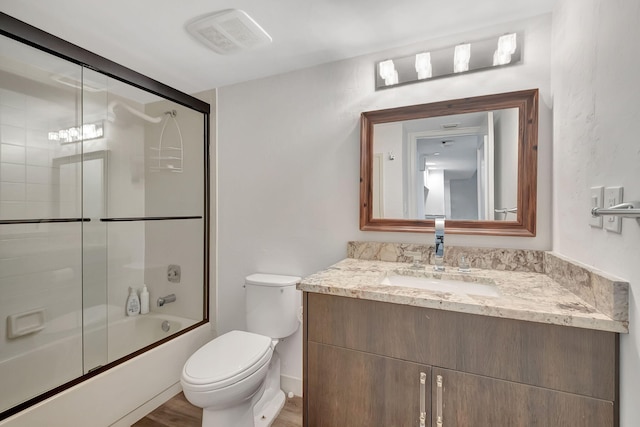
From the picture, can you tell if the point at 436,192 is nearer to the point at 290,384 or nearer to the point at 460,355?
the point at 460,355

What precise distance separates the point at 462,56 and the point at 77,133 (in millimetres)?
2200

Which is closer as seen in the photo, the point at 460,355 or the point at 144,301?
A: the point at 460,355

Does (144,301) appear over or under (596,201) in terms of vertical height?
under

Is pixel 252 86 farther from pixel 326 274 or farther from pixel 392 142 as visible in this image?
pixel 326 274

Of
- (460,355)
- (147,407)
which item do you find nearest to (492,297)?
(460,355)

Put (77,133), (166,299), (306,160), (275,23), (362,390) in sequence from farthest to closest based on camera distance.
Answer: (166,299)
(306,160)
(77,133)
(275,23)
(362,390)

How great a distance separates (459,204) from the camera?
1.50m

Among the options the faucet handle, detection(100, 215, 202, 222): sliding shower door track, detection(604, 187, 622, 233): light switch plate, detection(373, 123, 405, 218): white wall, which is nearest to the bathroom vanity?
detection(604, 187, 622, 233): light switch plate

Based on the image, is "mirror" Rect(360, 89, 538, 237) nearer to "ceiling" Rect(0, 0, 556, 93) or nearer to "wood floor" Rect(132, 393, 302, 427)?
"ceiling" Rect(0, 0, 556, 93)

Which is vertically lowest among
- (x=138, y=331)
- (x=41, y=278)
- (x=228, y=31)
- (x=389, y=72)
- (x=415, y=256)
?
(x=138, y=331)

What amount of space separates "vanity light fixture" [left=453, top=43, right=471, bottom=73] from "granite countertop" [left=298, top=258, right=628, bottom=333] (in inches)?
41.0

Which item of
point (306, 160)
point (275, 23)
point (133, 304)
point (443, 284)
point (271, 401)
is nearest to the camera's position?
point (443, 284)

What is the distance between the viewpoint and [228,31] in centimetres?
147

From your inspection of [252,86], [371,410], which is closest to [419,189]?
[371,410]
